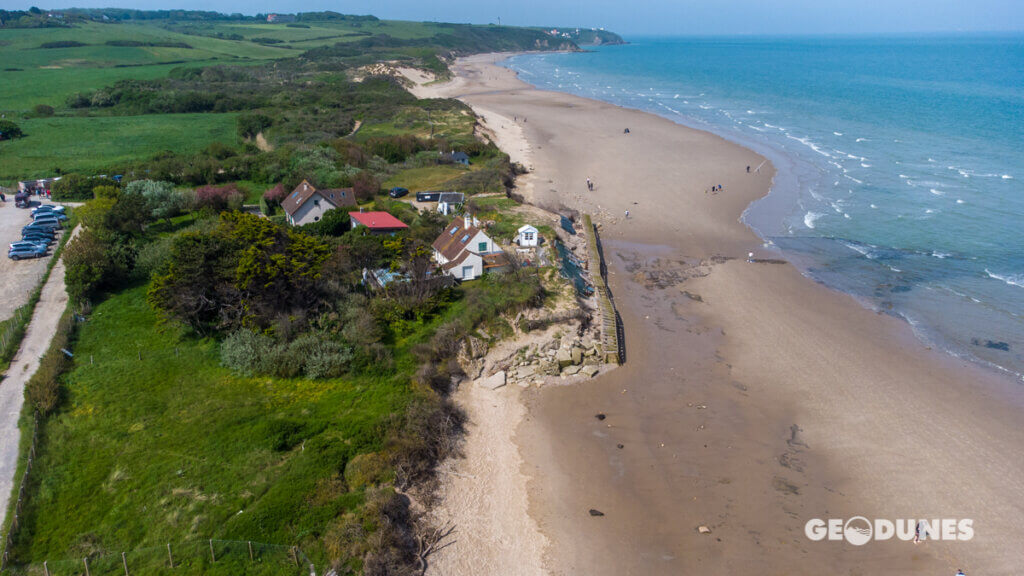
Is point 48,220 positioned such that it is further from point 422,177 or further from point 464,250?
point 464,250

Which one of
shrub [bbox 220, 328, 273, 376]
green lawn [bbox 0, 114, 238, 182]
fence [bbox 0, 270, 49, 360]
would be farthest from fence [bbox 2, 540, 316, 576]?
green lawn [bbox 0, 114, 238, 182]

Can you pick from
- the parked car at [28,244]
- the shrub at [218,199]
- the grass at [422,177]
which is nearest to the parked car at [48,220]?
the parked car at [28,244]

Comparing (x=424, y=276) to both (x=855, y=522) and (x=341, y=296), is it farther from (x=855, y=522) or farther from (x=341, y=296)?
(x=855, y=522)

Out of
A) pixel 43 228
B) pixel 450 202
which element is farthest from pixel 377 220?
pixel 43 228

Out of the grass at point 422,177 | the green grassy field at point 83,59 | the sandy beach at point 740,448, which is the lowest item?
the sandy beach at point 740,448

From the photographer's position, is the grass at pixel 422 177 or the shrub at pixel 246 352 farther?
the grass at pixel 422 177

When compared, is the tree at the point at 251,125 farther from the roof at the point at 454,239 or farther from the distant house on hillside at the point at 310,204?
the roof at the point at 454,239

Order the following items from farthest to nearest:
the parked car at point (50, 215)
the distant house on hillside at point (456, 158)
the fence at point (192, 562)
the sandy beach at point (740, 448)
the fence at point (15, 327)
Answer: the distant house on hillside at point (456, 158)
the parked car at point (50, 215)
the fence at point (15, 327)
the sandy beach at point (740, 448)
the fence at point (192, 562)

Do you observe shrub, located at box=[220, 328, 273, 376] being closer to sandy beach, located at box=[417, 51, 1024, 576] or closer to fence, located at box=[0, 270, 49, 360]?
fence, located at box=[0, 270, 49, 360]
